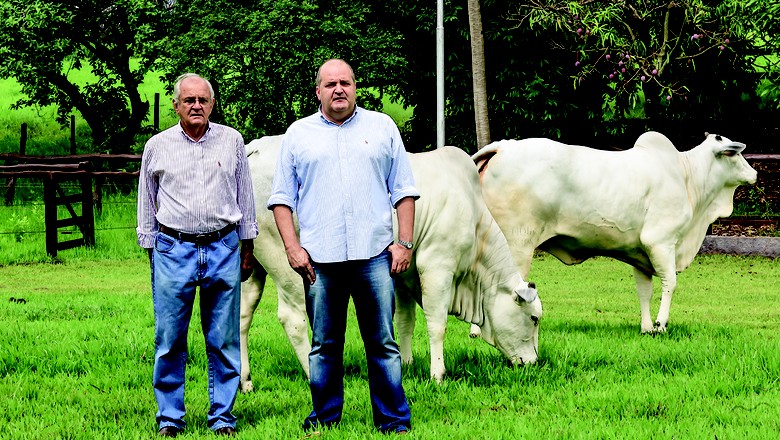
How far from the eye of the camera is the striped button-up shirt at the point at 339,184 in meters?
5.62

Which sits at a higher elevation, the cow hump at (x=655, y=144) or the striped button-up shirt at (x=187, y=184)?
the cow hump at (x=655, y=144)

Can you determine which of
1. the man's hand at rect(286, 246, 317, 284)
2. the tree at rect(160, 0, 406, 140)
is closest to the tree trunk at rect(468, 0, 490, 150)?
the tree at rect(160, 0, 406, 140)

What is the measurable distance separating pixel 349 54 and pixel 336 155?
17070 mm

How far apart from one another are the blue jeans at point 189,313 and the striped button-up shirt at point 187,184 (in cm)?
11

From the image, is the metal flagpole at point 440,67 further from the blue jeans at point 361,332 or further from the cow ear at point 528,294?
the blue jeans at point 361,332

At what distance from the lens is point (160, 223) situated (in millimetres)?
5844

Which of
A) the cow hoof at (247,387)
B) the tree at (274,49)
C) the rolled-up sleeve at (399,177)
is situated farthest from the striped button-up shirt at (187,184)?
the tree at (274,49)

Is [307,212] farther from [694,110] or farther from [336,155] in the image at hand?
[694,110]

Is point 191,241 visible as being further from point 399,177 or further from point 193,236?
point 399,177

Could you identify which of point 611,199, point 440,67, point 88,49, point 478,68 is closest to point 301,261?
point 611,199

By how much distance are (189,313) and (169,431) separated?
0.66m

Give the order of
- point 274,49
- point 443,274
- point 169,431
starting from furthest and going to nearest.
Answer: point 274,49, point 443,274, point 169,431

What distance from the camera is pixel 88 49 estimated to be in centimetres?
2680

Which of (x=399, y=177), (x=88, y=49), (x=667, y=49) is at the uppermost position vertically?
(x=88, y=49)
